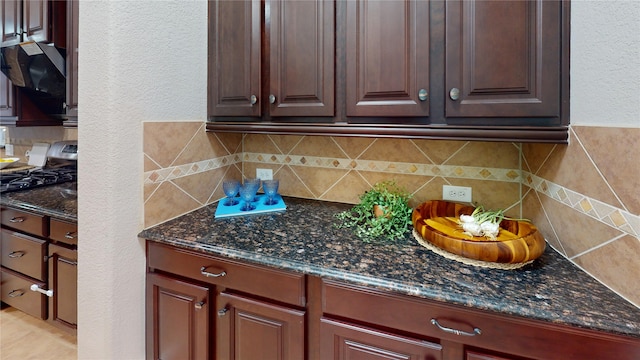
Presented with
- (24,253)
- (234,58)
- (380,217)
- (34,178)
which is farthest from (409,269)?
(34,178)

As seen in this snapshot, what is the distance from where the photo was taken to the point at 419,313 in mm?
825

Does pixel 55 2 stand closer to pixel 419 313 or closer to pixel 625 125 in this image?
pixel 419 313

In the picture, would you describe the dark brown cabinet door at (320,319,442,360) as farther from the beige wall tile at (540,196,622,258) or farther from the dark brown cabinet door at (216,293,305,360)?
the beige wall tile at (540,196,622,258)

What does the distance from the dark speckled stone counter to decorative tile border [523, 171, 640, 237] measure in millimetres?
185

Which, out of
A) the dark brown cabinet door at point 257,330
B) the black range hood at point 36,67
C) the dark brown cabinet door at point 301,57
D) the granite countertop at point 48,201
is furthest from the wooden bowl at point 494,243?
the black range hood at point 36,67

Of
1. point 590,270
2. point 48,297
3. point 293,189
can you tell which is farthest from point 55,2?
point 590,270

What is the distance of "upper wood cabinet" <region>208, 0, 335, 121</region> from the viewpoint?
124 centimetres

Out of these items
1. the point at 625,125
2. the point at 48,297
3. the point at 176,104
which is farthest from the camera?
the point at 48,297

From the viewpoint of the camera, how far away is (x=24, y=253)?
1.74 metres

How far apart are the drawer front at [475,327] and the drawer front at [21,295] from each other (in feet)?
6.24

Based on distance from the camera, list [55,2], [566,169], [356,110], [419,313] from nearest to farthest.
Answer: [419,313], [566,169], [356,110], [55,2]

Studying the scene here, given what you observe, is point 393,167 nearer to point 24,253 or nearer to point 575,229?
point 575,229

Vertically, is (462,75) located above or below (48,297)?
above

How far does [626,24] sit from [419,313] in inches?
36.7
